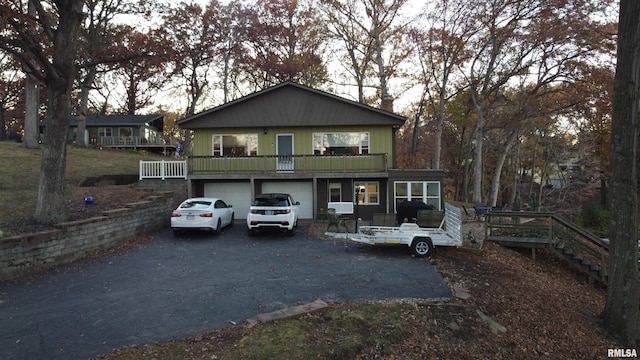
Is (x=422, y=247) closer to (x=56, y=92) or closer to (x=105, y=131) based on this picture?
(x=56, y=92)

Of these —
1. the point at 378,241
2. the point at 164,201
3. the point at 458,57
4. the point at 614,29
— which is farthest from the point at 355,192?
the point at 614,29

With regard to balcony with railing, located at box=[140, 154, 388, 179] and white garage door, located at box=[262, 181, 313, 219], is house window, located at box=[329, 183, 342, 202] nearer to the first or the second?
white garage door, located at box=[262, 181, 313, 219]

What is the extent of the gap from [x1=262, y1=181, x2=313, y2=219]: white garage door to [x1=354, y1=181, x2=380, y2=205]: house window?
248cm

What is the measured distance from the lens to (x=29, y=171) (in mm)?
16469

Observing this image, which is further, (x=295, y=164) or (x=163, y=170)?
(x=295, y=164)

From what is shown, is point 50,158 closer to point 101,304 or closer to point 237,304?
point 101,304

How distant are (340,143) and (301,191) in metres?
3.35

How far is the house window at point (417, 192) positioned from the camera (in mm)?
17391

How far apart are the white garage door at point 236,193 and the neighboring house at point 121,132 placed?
23891 millimetres

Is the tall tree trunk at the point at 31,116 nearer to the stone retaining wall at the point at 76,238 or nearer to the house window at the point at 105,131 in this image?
the stone retaining wall at the point at 76,238

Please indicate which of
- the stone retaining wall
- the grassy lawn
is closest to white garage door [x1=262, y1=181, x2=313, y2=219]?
the stone retaining wall

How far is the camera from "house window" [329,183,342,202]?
18312 millimetres

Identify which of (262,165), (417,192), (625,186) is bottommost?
(417,192)

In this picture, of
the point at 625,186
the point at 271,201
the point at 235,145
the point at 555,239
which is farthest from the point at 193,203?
the point at 555,239
